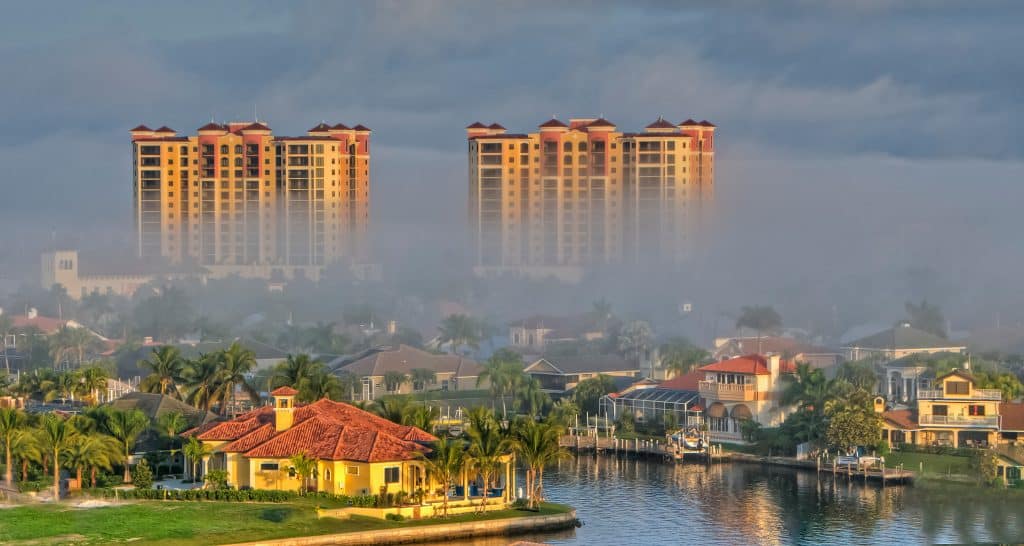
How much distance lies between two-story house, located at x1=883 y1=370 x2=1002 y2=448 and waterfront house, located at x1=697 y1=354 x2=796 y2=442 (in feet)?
32.0

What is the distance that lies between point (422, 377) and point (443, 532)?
2655 inches

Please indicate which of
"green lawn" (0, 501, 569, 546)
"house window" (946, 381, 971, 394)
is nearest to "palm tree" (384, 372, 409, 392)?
"house window" (946, 381, 971, 394)

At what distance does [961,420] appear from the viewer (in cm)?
9769

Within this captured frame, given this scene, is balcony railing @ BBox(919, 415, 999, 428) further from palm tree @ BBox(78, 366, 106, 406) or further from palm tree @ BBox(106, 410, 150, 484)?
palm tree @ BBox(78, 366, 106, 406)

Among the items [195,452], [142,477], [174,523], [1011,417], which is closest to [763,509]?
[1011,417]

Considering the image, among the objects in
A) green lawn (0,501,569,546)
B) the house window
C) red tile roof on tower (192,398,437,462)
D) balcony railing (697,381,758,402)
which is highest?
the house window

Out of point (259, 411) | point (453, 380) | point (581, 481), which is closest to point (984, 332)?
point (453, 380)

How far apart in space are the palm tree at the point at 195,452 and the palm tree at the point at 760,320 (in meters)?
105

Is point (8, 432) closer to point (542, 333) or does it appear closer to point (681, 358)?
point (681, 358)

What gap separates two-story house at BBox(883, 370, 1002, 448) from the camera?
9725 cm

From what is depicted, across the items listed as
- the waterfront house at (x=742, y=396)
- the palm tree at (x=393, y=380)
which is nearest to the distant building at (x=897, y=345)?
the waterfront house at (x=742, y=396)

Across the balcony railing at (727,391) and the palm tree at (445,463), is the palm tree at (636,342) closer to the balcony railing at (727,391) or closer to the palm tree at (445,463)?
the balcony railing at (727,391)

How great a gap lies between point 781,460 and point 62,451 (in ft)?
115

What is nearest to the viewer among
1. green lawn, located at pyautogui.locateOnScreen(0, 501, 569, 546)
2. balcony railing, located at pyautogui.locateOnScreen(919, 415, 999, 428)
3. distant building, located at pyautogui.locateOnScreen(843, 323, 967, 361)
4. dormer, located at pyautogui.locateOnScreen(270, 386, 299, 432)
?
green lawn, located at pyautogui.locateOnScreen(0, 501, 569, 546)
